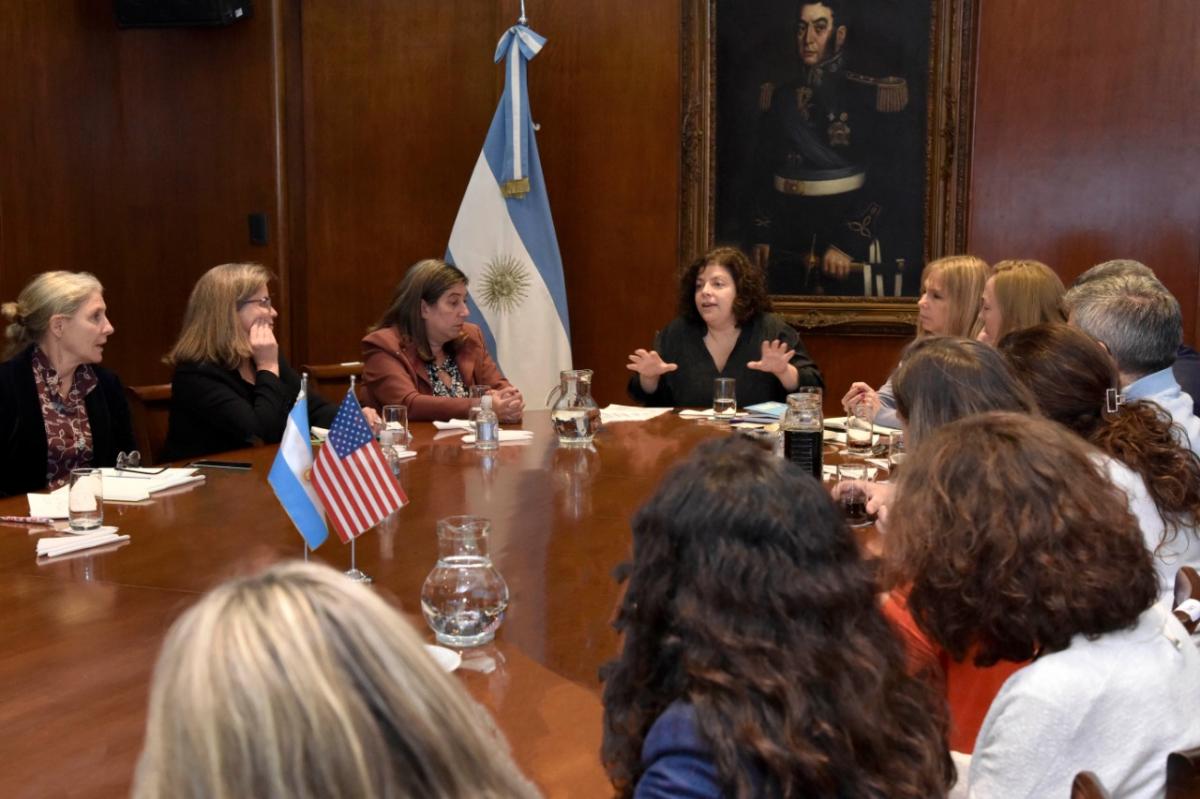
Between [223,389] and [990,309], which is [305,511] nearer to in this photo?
[223,389]

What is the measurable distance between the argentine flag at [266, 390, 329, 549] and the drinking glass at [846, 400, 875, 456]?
5.92ft

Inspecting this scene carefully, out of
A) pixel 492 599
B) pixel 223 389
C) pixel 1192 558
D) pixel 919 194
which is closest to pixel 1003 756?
pixel 492 599

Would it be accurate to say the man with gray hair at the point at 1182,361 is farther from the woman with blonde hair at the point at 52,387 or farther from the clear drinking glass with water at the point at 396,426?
the woman with blonde hair at the point at 52,387

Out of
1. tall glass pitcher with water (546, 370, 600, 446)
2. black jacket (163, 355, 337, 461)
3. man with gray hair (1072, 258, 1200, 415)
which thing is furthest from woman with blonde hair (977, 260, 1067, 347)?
black jacket (163, 355, 337, 461)

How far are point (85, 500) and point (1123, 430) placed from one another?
2.17 meters

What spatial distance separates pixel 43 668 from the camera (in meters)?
1.85

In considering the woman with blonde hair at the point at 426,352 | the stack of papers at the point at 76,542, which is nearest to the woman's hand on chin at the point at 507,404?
the woman with blonde hair at the point at 426,352

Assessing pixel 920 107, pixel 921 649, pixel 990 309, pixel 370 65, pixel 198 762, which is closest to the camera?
pixel 198 762

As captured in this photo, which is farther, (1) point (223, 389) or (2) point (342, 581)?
(1) point (223, 389)

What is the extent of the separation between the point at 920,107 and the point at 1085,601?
445 centimetres

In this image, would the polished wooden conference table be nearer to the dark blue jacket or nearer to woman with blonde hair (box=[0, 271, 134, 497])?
the dark blue jacket

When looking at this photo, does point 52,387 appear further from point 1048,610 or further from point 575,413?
point 1048,610

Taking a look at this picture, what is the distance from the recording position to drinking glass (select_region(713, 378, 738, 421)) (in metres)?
4.31

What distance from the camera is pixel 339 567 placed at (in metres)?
2.42
